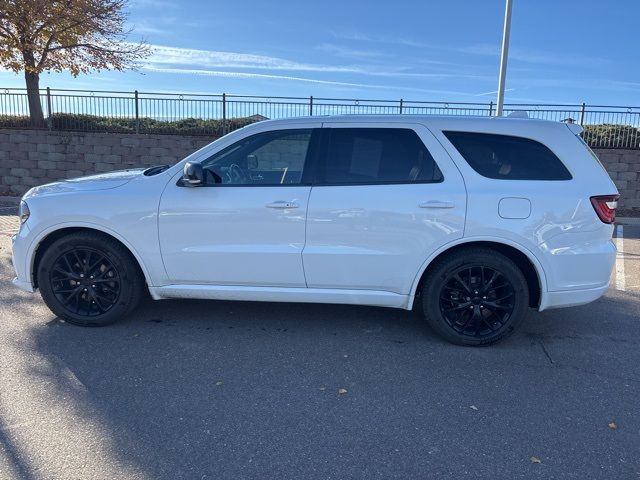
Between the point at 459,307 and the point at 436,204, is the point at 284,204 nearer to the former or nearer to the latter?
the point at 436,204

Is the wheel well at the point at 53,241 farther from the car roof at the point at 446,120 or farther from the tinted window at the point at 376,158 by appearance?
the tinted window at the point at 376,158

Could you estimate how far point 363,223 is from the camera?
13.8 feet

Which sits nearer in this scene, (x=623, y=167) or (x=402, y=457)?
(x=402, y=457)

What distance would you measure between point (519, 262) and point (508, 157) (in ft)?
2.83

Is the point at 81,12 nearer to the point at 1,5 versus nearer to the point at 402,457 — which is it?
the point at 1,5

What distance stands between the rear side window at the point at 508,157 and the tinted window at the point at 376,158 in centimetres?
31

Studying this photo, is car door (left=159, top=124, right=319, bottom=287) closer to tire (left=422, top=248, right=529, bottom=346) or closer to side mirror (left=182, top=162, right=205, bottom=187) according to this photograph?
side mirror (left=182, top=162, right=205, bottom=187)

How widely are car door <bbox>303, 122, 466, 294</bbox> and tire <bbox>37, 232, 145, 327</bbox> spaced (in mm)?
1578

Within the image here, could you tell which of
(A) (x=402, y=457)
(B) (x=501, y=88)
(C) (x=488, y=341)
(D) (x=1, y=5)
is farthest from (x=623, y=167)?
(D) (x=1, y=5)

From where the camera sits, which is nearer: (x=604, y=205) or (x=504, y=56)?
(x=604, y=205)

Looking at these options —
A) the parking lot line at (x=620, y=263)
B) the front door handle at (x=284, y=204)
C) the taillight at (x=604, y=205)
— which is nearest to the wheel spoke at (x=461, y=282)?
the taillight at (x=604, y=205)

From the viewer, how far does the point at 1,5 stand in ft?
43.8

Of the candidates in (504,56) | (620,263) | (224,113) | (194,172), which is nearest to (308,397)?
(194,172)

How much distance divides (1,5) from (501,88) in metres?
12.3
